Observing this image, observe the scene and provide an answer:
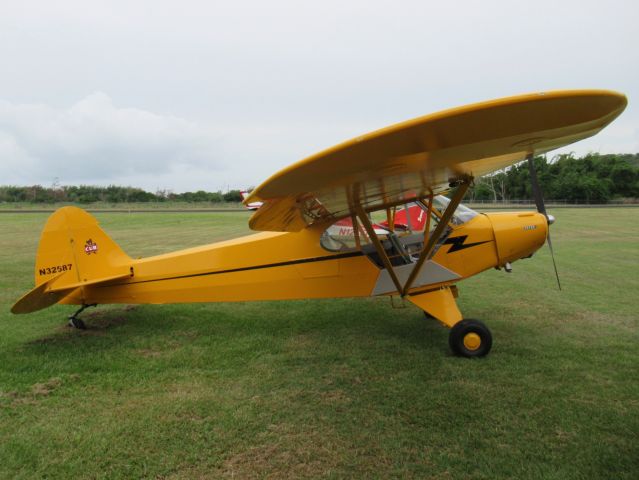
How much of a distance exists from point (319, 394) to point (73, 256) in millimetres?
3806

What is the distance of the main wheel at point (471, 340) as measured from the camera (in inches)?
175

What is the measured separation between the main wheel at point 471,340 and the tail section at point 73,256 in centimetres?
428

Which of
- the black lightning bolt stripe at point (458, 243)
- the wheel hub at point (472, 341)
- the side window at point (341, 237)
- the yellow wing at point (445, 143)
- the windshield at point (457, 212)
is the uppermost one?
the yellow wing at point (445, 143)

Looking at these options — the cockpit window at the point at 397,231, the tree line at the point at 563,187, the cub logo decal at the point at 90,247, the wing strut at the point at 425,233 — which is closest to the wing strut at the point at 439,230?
the wing strut at the point at 425,233

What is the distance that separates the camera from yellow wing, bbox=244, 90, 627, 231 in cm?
200

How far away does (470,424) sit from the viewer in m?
3.21

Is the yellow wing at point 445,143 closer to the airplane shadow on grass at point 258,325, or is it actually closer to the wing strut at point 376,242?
the wing strut at point 376,242

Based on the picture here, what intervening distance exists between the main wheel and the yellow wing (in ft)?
Result: 5.68

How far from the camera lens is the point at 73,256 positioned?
17.6 feet

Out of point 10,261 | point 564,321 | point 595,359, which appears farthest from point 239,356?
point 10,261

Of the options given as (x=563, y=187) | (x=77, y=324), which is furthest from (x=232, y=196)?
(x=77, y=324)

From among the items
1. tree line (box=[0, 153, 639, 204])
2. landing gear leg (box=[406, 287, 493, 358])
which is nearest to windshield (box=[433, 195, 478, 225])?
landing gear leg (box=[406, 287, 493, 358])

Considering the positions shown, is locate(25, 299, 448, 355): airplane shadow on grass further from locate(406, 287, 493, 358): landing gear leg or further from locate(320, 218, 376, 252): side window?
locate(320, 218, 376, 252): side window

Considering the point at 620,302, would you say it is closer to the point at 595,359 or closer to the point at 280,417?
the point at 595,359
